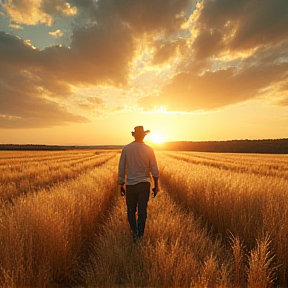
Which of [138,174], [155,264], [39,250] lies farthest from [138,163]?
[39,250]

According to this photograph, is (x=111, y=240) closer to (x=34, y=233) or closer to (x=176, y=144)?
(x=34, y=233)

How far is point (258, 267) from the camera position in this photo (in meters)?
2.98

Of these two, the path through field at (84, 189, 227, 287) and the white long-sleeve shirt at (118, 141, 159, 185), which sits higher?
the white long-sleeve shirt at (118, 141, 159, 185)

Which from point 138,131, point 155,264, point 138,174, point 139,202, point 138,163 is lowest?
point 155,264

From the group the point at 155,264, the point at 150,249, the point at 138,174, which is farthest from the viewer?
the point at 138,174

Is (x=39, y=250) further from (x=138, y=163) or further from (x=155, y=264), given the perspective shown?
(x=138, y=163)

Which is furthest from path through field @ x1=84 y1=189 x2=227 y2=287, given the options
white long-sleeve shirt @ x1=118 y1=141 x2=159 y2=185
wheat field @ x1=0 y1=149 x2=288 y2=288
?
white long-sleeve shirt @ x1=118 y1=141 x2=159 y2=185

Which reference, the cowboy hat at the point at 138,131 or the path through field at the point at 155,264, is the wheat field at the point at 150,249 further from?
the cowboy hat at the point at 138,131

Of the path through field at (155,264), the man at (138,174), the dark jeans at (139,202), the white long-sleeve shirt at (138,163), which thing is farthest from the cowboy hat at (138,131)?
the path through field at (155,264)

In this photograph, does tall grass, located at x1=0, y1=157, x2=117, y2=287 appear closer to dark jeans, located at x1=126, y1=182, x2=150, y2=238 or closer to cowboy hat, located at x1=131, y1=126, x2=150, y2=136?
dark jeans, located at x1=126, y1=182, x2=150, y2=238

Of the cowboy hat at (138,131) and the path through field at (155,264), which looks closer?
the path through field at (155,264)

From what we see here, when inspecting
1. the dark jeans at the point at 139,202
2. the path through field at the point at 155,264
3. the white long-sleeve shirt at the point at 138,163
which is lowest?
the path through field at the point at 155,264

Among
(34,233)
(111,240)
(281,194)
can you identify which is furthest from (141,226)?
(281,194)

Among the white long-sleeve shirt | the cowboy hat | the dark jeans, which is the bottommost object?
the dark jeans
